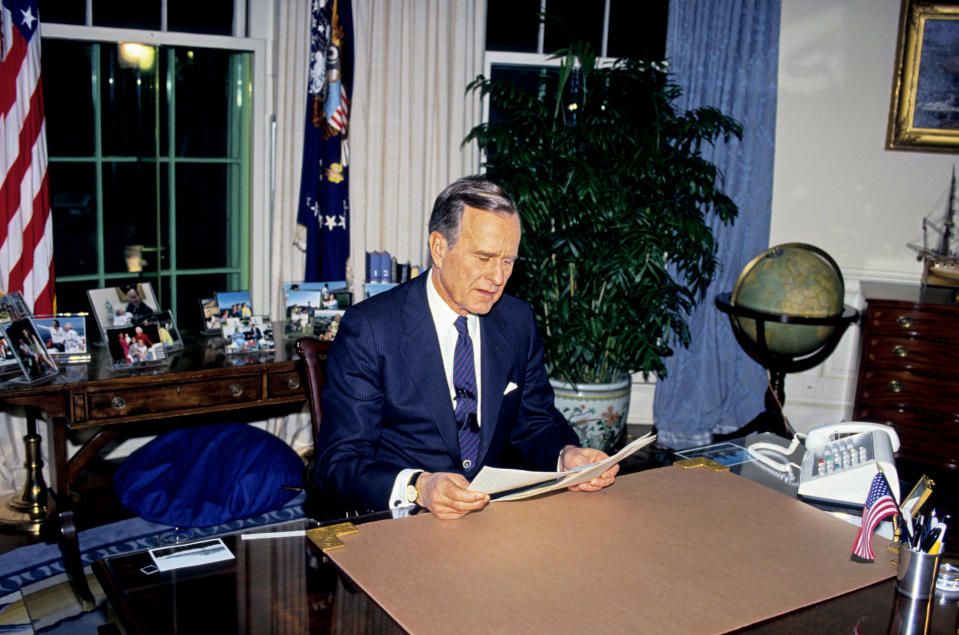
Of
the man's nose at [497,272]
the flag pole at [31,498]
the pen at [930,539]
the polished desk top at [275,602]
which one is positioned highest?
the man's nose at [497,272]

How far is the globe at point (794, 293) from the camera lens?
4.19 metres

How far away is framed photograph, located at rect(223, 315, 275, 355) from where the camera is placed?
12.4 feet

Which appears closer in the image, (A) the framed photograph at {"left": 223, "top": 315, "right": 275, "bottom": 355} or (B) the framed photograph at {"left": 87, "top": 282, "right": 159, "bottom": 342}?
(B) the framed photograph at {"left": 87, "top": 282, "right": 159, "bottom": 342}

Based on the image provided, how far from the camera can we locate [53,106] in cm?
397

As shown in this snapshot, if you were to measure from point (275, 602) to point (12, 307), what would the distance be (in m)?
2.56

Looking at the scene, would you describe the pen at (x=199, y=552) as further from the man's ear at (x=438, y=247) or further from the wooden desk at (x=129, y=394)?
the wooden desk at (x=129, y=394)

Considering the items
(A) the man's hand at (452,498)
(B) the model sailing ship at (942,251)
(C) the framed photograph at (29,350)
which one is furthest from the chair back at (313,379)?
(B) the model sailing ship at (942,251)

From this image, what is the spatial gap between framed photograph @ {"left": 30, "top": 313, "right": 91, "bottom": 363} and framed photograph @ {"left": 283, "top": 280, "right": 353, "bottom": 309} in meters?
0.92

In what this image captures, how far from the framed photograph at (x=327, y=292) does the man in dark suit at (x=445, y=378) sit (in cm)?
183

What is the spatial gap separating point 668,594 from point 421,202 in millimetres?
3460

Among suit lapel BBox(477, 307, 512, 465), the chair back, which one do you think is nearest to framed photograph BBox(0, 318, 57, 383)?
the chair back

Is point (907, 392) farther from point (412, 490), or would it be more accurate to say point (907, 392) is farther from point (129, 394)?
point (129, 394)

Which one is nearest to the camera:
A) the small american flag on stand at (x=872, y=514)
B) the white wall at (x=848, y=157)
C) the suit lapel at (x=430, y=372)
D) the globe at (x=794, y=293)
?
the small american flag on stand at (x=872, y=514)

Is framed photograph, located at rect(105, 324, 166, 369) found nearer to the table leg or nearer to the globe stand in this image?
the table leg
